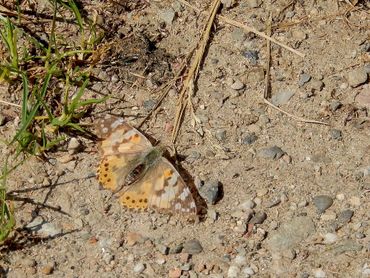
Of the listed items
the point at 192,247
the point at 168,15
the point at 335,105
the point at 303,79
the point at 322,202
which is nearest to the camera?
the point at 192,247

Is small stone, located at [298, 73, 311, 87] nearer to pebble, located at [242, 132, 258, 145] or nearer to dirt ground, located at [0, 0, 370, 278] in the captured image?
dirt ground, located at [0, 0, 370, 278]

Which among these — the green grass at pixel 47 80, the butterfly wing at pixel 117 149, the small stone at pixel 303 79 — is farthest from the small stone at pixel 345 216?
the green grass at pixel 47 80

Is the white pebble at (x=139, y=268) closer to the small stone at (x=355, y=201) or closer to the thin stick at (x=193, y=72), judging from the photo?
the thin stick at (x=193, y=72)

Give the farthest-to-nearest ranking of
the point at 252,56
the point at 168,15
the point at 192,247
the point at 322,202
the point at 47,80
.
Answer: the point at 168,15, the point at 252,56, the point at 47,80, the point at 322,202, the point at 192,247

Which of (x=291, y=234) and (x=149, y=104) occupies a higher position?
(x=149, y=104)

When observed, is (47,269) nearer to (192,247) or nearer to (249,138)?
A: (192,247)

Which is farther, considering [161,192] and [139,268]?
[161,192]

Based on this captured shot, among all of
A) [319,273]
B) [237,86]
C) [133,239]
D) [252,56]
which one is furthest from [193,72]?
[319,273]

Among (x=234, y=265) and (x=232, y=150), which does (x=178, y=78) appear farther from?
(x=234, y=265)

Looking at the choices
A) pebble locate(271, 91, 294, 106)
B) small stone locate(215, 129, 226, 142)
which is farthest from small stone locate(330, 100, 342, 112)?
small stone locate(215, 129, 226, 142)
